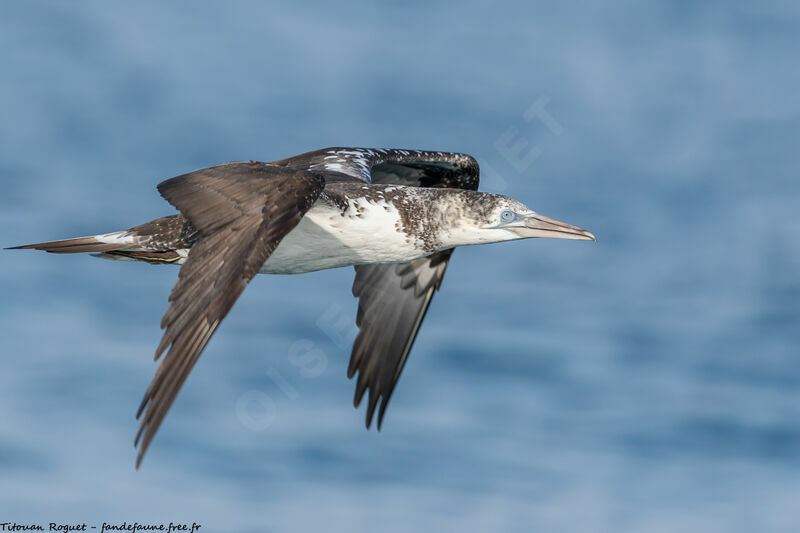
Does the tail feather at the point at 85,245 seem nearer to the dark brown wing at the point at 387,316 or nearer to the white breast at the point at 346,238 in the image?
the white breast at the point at 346,238

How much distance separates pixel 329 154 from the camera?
13.9 meters

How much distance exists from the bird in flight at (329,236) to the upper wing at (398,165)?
0.05ft

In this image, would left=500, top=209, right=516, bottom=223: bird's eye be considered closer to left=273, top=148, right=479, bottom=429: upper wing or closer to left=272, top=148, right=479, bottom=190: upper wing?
left=273, top=148, right=479, bottom=429: upper wing

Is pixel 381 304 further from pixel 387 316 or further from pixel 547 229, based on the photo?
pixel 547 229

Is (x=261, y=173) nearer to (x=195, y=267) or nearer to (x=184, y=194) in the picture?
(x=184, y=194)

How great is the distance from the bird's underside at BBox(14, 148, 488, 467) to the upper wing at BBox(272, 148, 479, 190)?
0.02 metres

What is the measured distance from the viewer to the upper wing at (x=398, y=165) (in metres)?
13.5

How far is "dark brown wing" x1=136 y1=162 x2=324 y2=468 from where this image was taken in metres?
8.32

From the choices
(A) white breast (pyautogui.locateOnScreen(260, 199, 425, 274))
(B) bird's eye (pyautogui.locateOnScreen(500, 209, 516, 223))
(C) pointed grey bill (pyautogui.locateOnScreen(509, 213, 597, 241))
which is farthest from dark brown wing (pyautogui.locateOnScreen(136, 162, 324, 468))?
(C) pointed grey bill (pyautogui.locateOnScreen(509, 213, 597, 241))

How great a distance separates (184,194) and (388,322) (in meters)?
4.26

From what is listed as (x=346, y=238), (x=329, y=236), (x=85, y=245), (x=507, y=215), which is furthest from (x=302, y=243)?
(x=85, y=245)

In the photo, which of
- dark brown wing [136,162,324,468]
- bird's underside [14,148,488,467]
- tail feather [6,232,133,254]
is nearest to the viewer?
dark brown wing [136,162,324,468]

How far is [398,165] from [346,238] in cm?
352

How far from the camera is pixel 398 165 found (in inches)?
571
